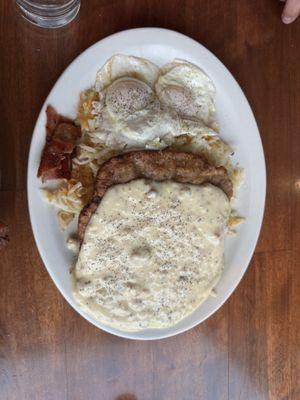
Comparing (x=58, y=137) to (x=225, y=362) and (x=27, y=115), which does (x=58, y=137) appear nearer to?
(x=27, y=115)

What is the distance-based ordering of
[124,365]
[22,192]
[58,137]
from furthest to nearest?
[124,365]
[22,192]
[58,137]

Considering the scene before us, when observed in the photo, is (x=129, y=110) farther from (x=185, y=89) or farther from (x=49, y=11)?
(x=49, y=11)

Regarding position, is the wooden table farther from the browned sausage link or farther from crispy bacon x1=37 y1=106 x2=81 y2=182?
the browned sausage link

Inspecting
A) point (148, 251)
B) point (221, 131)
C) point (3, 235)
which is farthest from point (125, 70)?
point (3, 235)

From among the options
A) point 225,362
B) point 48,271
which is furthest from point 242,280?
point 48,271

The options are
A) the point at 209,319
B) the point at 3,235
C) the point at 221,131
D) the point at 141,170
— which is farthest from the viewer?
the point at 209,319

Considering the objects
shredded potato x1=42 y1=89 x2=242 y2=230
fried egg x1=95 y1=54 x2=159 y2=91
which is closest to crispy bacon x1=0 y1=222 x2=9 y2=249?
shredded potato x1=42 y1=89 x2=242 y2=230
